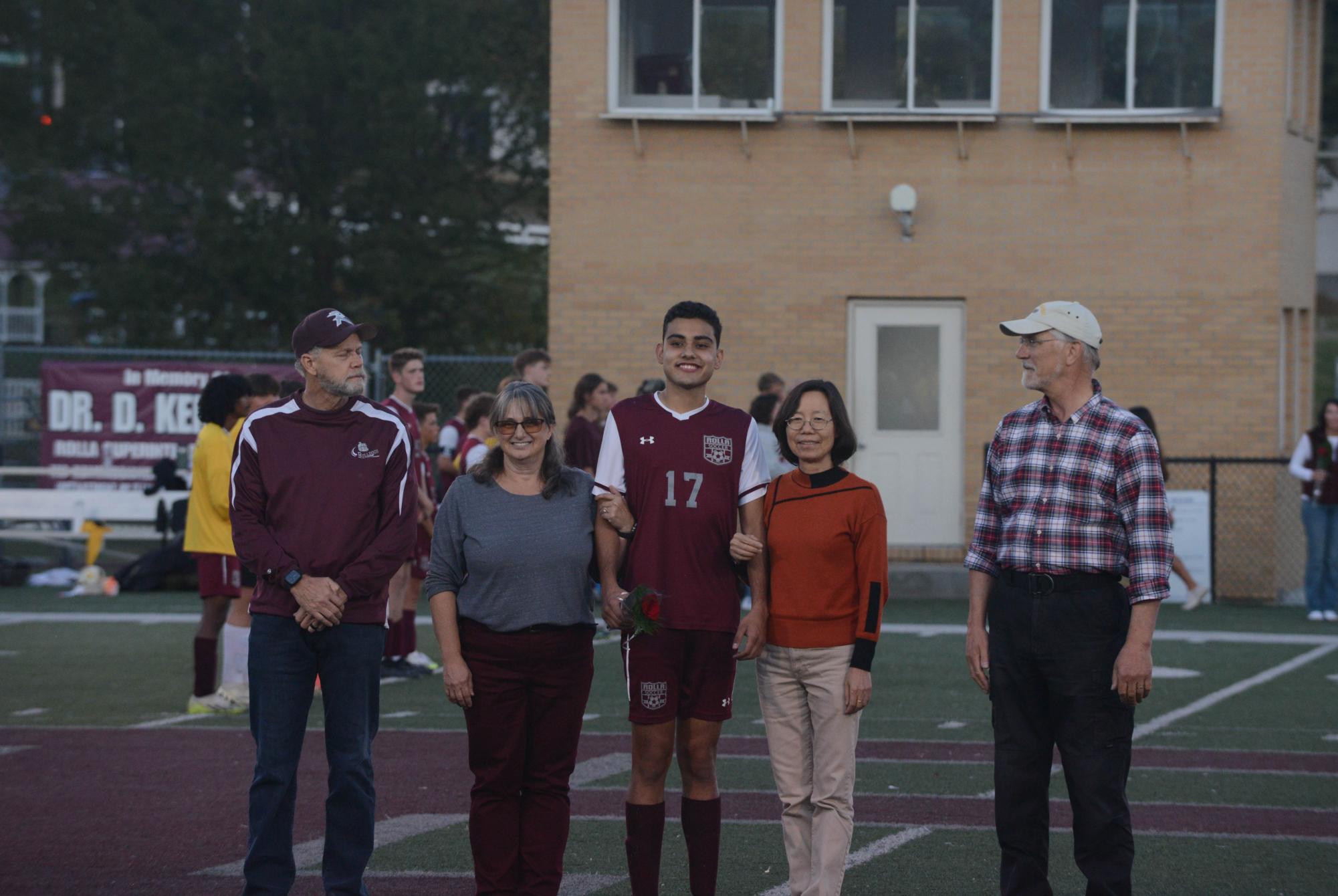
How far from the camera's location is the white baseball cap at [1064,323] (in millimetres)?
5609

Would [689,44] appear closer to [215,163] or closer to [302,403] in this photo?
[302,403]

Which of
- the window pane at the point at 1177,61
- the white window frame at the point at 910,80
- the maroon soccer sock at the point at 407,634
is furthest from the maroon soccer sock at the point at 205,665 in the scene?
the window pane at the point at 1177,61

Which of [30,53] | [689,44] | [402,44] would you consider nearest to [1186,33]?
[689,44]

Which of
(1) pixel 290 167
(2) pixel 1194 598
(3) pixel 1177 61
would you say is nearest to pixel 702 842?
(2) pixel 1194 598

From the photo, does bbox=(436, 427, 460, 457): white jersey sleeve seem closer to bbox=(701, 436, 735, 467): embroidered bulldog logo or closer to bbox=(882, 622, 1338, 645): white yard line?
bbox=(882, 622, 1338, 645): white yard line

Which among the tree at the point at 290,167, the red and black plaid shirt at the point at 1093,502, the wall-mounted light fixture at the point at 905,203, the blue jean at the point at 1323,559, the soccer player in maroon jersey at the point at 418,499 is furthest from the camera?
the tree at the point at 290,167

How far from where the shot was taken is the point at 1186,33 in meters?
18.3

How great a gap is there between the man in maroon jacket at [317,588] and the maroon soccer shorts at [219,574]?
4414 mm

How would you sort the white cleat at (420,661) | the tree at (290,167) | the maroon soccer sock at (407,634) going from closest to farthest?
1. the maroon soccer sock at (407,634)
2. the white cleat at (420,661)
3. the tree at (290,167)

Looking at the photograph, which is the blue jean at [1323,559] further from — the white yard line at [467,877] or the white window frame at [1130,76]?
the white yard line at [467,877]

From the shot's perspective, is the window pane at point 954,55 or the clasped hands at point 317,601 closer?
the clasped hands at point 317,601

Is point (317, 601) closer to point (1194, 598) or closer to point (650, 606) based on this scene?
point (650, 606)

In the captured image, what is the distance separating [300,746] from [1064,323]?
9.70ft

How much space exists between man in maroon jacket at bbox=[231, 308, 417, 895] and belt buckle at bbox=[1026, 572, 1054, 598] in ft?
7.05
